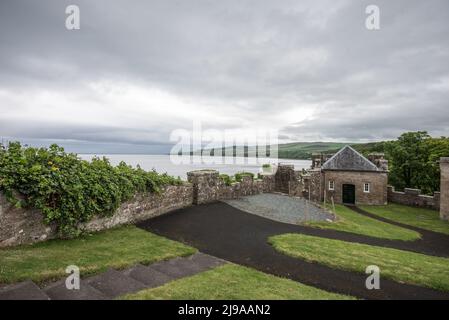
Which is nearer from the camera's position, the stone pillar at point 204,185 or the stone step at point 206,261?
the stone step at point 206,261

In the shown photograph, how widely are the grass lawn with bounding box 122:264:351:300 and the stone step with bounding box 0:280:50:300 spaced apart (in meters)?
1.54

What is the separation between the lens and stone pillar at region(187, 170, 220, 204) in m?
14.5

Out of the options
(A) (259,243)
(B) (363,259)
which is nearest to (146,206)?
(A) (259,243)

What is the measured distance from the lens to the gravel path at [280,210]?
13.5m

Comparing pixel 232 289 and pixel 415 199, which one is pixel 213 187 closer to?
pixel 232 289

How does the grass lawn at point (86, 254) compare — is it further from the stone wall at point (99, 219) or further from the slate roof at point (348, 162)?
the slate roof at point (348, 162)

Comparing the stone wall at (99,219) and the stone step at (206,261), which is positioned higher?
the stone wall at (99,219)

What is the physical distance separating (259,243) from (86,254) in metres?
5.47

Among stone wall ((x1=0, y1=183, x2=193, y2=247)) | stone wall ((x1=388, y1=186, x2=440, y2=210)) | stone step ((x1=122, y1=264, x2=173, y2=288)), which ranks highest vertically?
stone wall ((x1=0, y1=183, x2=193, y2=247))

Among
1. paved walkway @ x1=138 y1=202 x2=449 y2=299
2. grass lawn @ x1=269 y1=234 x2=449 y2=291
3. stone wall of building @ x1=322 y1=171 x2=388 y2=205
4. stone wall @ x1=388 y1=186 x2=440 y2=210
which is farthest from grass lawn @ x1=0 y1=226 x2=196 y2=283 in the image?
stone wall @ x1=388 y1=186 x2=440 y2=210

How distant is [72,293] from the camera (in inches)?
191

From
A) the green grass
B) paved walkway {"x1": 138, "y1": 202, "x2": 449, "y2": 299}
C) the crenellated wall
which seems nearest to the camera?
paved walkway {"x1": 138, "y1": 202, "x2": 449, "y2": 299}

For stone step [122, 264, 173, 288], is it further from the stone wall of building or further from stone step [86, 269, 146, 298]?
the stone wall of building

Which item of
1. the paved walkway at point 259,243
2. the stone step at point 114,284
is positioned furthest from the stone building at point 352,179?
the stone step at point 114,284
